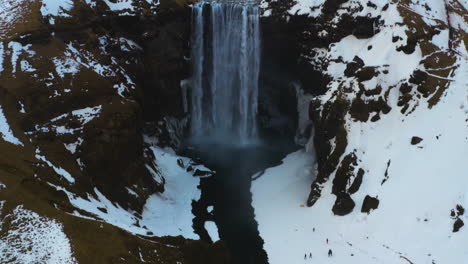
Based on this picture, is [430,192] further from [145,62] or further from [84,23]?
[84,23]

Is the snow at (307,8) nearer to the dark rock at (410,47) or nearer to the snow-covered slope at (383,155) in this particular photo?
the snow-covered slope at (383,155)

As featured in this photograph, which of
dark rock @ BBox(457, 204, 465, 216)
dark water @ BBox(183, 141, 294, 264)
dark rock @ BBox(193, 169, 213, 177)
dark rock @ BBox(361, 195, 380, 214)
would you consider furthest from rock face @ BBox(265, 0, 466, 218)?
dark rock @ BBox(193, 169, 213, 177)

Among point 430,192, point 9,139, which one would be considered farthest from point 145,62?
point 430,192

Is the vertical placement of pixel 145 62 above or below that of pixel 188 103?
above

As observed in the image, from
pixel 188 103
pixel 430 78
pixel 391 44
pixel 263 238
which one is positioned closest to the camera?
pixel 263 238

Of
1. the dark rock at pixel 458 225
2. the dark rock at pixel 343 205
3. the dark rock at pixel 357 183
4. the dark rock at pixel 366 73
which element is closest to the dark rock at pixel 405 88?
the dark rock at pixel 366 73
